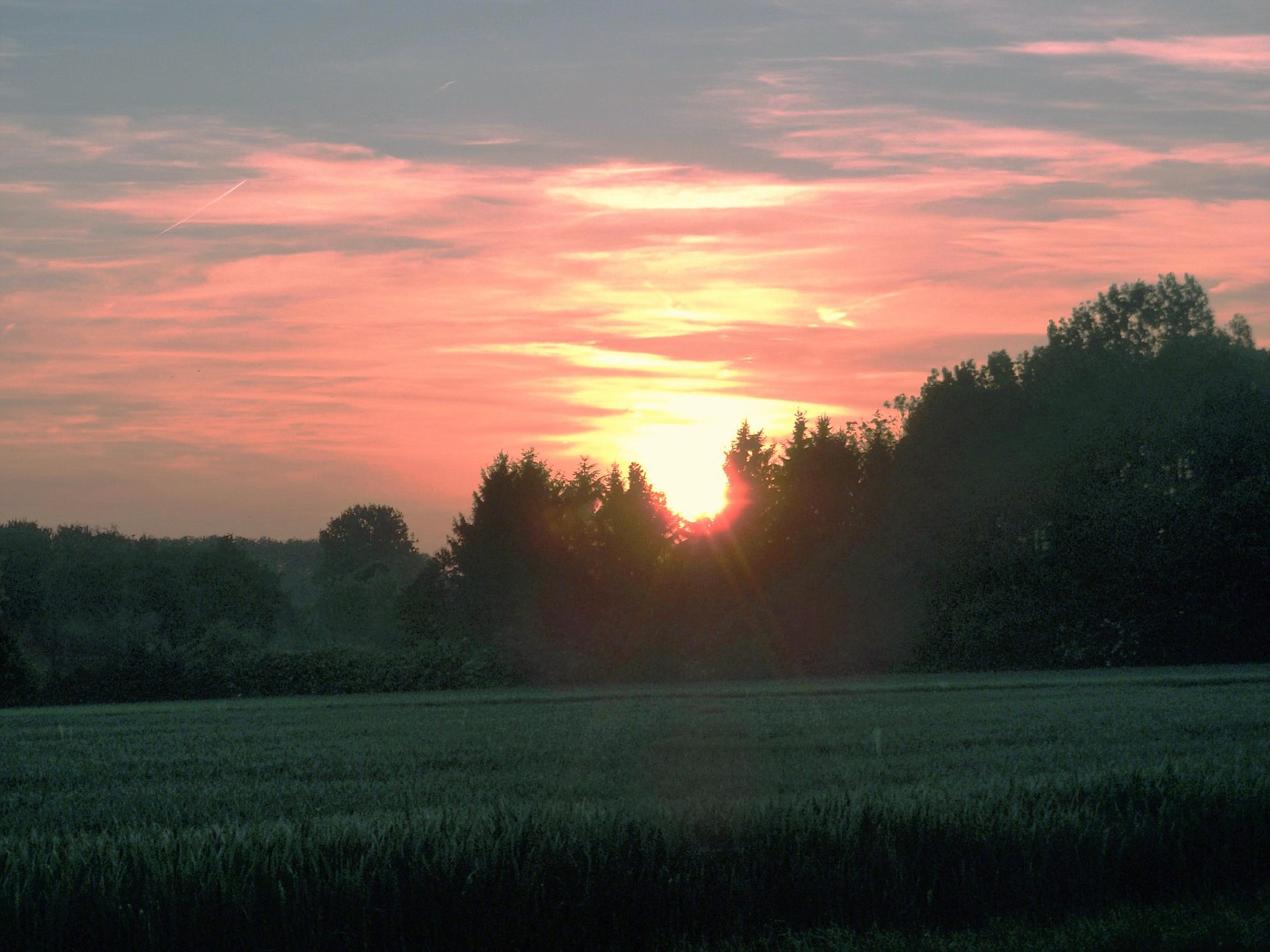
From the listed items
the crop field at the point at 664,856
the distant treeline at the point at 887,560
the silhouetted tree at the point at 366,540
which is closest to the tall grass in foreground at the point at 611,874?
the crop field at the point at 664,856

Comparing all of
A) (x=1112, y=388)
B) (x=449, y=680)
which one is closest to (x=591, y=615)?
(x=449, y=680)

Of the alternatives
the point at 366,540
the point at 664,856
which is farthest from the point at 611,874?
the point at 366,540

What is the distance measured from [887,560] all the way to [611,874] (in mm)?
37569

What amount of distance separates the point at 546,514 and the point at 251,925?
141ft

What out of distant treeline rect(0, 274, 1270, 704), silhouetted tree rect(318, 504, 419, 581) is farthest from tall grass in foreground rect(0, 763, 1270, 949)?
silhouetted tree rect(318, 504, 419, 581)

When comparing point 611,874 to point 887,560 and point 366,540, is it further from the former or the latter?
point 366,540

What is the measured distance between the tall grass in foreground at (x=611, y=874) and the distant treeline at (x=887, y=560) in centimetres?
3307

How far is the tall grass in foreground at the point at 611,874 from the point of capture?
6.52 meters

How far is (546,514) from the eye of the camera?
4956cm

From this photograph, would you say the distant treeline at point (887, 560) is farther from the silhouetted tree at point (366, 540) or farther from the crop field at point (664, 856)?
the silhouetted tree at point (366, 540)

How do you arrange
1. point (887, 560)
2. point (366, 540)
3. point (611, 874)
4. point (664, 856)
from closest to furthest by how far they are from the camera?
point (611, 874), point (664, 856), point (887, 560), point (366, 540)

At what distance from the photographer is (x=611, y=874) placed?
23.5 feet

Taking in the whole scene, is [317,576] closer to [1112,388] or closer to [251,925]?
[1112,388]

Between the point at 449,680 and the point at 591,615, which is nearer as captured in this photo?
the point at 449,680
